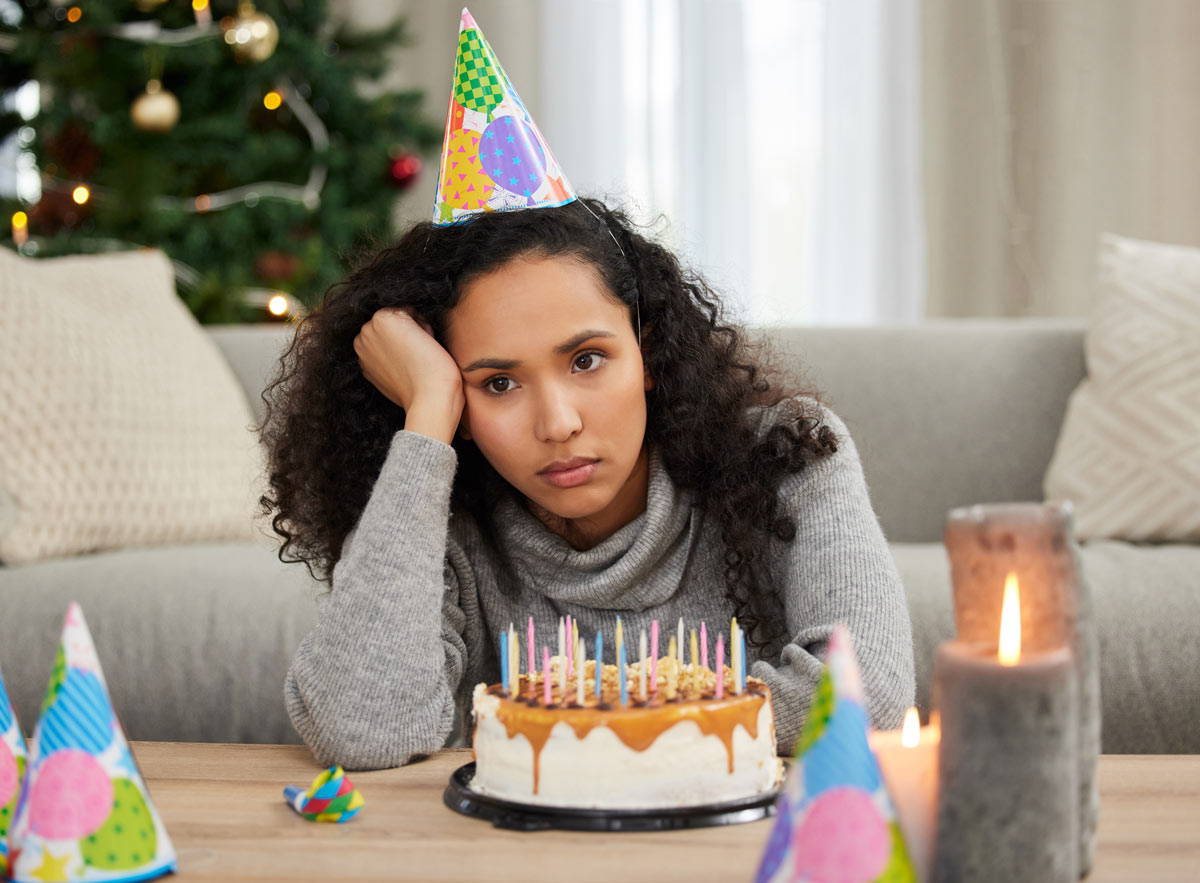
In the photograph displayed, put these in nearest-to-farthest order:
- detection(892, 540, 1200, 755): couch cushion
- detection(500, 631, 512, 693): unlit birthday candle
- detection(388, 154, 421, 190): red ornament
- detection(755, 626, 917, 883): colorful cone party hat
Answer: detection(755, 626, 917, 883): colorful cone party hat
detection(500, 631, 512, 693): unlit birthday candle
detection(892, 540, 1200, 755): couch cushion
detection(388, 154, 421, 190): red ornament

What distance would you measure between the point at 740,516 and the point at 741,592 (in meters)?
0.09

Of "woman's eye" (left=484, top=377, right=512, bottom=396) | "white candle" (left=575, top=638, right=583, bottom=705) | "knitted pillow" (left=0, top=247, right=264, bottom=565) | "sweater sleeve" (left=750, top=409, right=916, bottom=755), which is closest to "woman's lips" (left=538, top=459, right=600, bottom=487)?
"woman's eye" (left=484, top=377, right=512, bottom=396)

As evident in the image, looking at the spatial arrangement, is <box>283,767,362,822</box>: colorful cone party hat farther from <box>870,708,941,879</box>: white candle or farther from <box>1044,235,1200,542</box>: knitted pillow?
<box>1044,235,1200,542</box>: knitted pillow

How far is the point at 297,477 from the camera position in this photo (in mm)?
1417

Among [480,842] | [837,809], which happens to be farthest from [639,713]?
[837,809]

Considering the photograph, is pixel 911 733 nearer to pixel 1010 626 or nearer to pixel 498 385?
pixel 1010 626

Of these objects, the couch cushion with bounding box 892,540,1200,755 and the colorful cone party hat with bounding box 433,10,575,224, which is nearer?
the colorful cone party hat with bounding box 433,10,575,224

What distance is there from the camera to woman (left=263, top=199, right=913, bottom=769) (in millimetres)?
1117

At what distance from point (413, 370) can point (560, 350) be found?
0.60ft

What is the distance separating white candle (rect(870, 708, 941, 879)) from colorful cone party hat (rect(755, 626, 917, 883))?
31 millimetres

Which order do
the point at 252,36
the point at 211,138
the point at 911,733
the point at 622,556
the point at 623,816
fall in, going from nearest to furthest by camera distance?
the point at 911,733
the point at 623,816
the point at 622,556
the point at 252,36
the point at 211,138

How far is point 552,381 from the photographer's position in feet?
3.87

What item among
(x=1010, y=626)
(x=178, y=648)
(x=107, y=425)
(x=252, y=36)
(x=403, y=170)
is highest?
(x=252, y=36)

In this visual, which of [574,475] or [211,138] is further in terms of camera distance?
[211,138]
